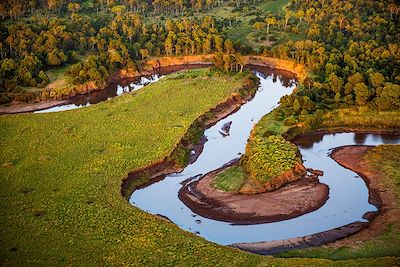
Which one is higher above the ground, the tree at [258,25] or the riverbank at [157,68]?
the tree at [258,25]

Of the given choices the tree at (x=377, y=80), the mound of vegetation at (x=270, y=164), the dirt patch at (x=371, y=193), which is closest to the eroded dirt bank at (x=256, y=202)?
the mound of vegetation at (x=270, y=164)

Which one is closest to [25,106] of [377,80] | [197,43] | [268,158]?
[197,43]

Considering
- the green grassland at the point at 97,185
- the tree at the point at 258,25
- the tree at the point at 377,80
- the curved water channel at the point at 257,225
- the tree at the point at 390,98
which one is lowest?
the curved water channel at the point at 257,225

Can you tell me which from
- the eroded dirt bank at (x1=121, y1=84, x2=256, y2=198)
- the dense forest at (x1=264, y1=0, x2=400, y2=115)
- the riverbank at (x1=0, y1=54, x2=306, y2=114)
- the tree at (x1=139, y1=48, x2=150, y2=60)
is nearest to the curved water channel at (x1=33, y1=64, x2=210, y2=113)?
the riverbank at (x1=0, y1=54, x2=306, y2=114)

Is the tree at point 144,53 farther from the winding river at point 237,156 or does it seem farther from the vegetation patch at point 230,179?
the vegetation patch at point 230,179

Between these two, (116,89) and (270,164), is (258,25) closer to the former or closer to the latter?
(116,89)
